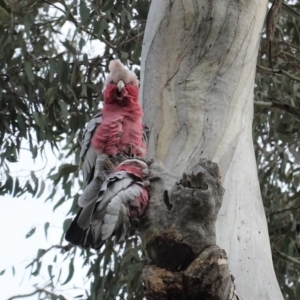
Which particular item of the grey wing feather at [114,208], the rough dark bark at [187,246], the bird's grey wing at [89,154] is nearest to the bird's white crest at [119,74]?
the bird's grey wing at [89,154]

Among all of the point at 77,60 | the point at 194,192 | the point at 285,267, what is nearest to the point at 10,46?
the point at 77,60

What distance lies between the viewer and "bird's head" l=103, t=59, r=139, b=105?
1998 mm

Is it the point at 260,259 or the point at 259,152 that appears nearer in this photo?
the point at 260,259

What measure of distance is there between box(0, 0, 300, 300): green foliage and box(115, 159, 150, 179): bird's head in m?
1.29

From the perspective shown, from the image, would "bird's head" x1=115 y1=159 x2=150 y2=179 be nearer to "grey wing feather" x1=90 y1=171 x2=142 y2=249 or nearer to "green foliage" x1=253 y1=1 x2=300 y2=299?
"grey wing feather" x1=90 y1=171 x2=142 y2=249

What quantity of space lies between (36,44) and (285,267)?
156 cm

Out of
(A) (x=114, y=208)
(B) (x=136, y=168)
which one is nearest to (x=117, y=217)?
(A) (x=114, y=208)

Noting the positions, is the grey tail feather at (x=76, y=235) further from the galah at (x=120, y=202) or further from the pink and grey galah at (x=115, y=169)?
the galah at (x=120, y=202)

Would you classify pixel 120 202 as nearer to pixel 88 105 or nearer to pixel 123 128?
pixel 123 128

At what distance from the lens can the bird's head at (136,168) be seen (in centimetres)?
149

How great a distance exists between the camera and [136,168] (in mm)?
1511

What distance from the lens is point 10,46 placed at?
2.89m

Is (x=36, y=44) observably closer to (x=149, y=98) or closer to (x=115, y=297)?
(x=115, y=297)

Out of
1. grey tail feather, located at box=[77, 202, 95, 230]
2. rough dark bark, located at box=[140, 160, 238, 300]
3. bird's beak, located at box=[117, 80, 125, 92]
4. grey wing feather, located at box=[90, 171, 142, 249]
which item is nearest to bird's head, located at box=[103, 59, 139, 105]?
bird's beak, located at box=[117, 80, 125, 92]
